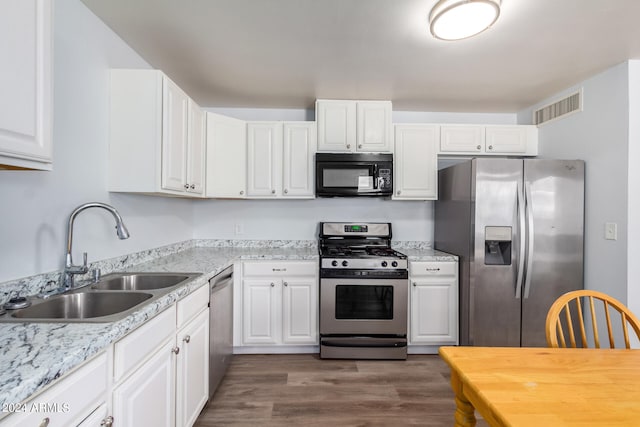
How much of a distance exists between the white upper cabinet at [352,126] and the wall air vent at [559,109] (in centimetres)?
152

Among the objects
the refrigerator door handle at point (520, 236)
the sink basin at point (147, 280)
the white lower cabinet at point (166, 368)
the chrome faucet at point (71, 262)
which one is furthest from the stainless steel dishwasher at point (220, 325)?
the refrigerator door handle at point (520, 236)

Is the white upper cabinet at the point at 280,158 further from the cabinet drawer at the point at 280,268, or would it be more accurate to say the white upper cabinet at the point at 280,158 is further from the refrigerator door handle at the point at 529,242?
the refrigerator door handle at the point at 529,242

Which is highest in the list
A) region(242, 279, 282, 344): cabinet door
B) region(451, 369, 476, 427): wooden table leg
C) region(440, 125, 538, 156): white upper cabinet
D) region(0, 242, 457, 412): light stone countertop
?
region(440, 125, 538, 156): white upper cabinet

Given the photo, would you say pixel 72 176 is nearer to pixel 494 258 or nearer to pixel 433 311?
pixel 433 311

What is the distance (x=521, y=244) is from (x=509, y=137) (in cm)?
121

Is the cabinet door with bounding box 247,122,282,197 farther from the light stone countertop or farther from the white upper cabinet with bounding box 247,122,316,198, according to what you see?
the light stone countertop

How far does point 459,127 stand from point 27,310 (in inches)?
133

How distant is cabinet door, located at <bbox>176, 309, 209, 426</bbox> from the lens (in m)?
1.49

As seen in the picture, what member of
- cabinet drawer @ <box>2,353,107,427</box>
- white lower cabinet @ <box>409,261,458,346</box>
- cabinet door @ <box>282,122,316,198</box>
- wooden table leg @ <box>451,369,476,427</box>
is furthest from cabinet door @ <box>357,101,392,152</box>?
cabinet drawer @ <box>2,353,107,427</box>

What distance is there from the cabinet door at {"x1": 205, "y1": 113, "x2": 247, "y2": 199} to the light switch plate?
3.02 meters

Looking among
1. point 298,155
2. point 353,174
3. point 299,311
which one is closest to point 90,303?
point 299,311

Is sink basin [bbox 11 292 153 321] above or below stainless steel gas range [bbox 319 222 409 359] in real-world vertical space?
above

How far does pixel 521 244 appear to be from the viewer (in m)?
2.39

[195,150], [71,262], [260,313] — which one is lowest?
[260,313]
